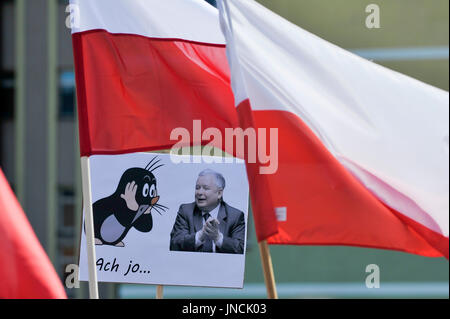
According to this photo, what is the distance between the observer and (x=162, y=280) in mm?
5016

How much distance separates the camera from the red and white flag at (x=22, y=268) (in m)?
2.94

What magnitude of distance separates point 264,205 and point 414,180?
32.3 inches

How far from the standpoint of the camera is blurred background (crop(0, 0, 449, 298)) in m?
9.56

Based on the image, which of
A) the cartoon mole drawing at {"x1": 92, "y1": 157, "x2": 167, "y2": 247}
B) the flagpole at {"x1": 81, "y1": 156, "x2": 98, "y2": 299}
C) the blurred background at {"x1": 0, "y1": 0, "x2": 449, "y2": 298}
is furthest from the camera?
the blurred background at {"x1": 0, "y1": 0, "x2": 449, "y2": 298}

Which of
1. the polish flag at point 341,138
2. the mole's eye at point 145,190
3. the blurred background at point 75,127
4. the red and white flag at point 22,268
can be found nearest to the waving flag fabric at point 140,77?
the polish flag at point 341,138

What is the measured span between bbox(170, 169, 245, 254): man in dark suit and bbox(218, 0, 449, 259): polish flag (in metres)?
0.91

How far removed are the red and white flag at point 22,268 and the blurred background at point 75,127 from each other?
6633 millimetres

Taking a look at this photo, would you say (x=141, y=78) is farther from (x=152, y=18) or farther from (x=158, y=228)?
(x=158, y=228)

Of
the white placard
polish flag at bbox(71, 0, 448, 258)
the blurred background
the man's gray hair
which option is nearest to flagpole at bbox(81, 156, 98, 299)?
polish flag at bbox(71, 0, 448, 258)

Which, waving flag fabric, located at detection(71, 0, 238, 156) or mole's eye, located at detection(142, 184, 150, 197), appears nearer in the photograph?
waving flag fabric, located at detection(71, 0, 238, 156)

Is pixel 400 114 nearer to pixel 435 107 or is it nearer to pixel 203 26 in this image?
pixel 435 107

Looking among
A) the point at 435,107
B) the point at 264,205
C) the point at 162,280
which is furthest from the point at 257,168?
the point at 162,280

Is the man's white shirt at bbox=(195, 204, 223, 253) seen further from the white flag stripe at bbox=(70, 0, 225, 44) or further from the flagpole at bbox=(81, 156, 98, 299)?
the flagpole at bbox=(81, 156, 98, 299)

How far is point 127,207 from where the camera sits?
520cm
